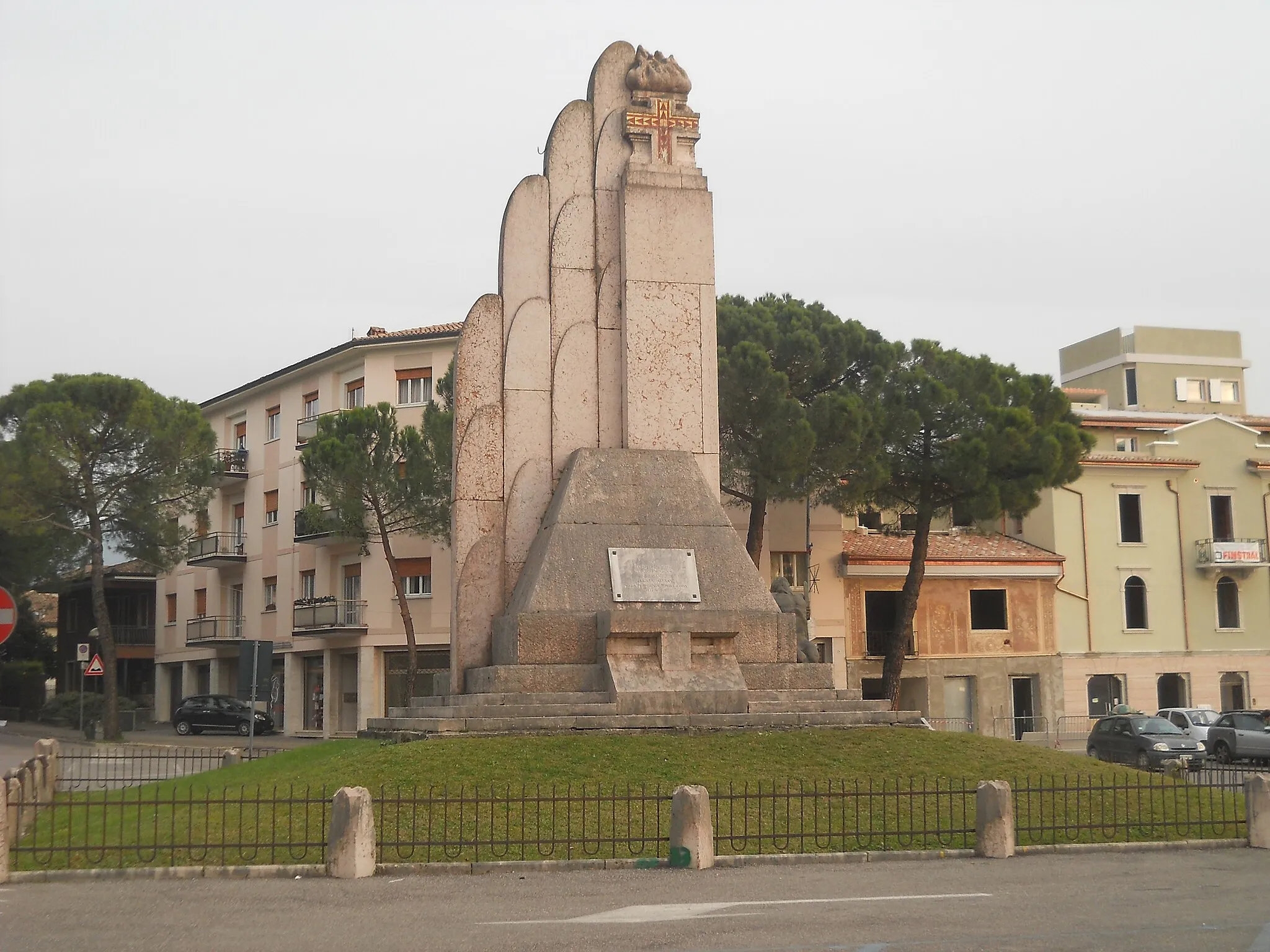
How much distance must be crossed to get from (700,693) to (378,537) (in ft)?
81.0

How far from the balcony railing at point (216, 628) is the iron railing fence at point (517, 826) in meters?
34.2

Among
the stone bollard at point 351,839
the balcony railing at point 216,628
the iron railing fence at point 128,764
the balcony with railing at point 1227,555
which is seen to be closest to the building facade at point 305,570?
the balcony railing at point 216,628

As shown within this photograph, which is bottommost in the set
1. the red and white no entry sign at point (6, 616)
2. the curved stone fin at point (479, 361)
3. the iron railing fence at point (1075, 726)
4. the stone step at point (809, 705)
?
the iron railing fence at point (1075, 726)

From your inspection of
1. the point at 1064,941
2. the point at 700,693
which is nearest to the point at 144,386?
the point at 700,693

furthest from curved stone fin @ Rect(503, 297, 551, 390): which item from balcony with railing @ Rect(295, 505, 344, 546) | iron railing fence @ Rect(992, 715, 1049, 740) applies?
iron railing fence @ Rect(992, 715, 1049, 740)

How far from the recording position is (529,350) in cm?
1794

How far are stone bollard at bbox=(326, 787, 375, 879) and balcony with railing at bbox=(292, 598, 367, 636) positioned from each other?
2827cm

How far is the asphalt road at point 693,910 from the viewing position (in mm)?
7977

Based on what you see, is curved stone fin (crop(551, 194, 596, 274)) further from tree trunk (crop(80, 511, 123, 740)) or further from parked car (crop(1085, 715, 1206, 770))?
tree trunk (crop(80, 511, 123, 740))

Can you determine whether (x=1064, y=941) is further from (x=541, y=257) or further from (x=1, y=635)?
(x=541, y=257)

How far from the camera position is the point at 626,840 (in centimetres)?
1111

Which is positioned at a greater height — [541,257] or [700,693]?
[541,257]

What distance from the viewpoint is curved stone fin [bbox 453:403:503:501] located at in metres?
17.5

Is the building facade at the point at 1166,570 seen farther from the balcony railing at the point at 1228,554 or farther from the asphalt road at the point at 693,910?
the asphalt road at the point at 693,910
